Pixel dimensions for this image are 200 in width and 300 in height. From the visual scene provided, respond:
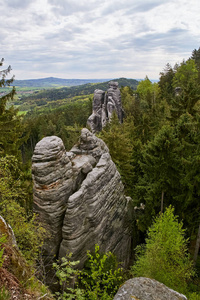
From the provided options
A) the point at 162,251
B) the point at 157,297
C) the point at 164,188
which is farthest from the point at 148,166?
the point at 157,297

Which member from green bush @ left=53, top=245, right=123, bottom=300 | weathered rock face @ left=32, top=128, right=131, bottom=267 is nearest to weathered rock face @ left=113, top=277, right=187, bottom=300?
green bush @ left=53, top=245, right=123, bottom=300

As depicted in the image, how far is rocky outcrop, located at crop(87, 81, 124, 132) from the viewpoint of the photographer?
60112 millimetres

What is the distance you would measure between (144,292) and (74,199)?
753 cm

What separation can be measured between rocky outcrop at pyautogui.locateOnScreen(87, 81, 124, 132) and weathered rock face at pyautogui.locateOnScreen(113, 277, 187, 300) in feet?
176

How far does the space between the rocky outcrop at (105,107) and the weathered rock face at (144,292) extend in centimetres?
5370

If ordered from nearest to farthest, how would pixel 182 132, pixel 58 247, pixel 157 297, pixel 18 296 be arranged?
pixel 18 296 → pixel 157 297 → pixel 58 247 → pixel 182 132

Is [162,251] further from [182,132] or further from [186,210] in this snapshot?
[182,132]

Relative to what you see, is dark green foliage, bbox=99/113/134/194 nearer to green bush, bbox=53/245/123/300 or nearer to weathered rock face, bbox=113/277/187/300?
green bush, bbox=53/245/123/300

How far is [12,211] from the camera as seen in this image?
30.4ft

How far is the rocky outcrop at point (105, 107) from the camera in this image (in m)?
60.1

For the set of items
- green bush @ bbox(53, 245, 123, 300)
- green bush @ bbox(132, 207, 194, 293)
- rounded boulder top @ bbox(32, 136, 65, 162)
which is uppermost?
rounded boulder top @ bbox(32, 136, 65, 162)

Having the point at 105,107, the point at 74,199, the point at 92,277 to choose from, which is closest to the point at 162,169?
the point at 74,199

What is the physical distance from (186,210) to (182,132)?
24.9 ft

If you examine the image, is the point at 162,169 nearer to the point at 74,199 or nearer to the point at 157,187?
the point at 157,187
